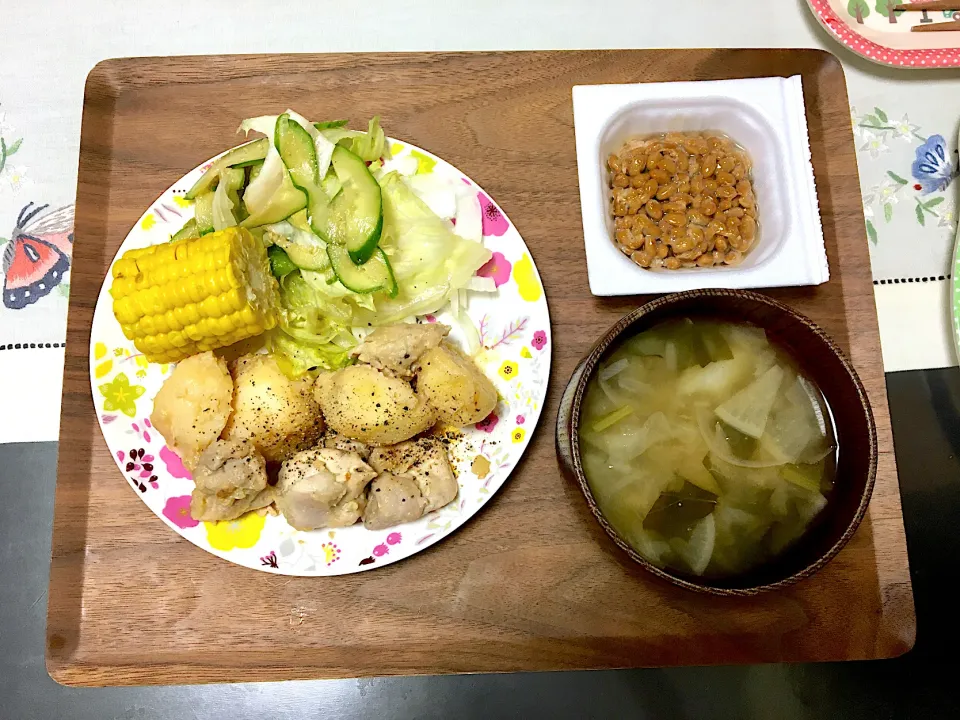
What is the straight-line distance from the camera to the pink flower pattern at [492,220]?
63.9 inches

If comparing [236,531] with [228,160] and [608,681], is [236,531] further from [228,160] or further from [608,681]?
[608,681]

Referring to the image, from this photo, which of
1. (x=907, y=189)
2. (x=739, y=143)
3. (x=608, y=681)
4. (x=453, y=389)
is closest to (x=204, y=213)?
(x=453, y=389)

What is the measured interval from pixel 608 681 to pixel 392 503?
86 cm

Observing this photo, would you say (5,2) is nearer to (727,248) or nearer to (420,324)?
(420,324)

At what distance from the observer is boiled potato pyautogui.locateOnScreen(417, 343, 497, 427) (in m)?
1.43

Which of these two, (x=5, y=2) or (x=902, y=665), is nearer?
(x=902, y=665)

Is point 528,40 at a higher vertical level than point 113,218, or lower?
higher

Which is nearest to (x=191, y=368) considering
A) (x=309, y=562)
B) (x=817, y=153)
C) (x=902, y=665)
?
(x=309, y=562)

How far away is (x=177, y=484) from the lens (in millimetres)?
1497

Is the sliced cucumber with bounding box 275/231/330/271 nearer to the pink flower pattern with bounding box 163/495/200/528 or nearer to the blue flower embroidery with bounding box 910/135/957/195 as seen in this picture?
the pink flower pattern with bounding box 163/495/200/528

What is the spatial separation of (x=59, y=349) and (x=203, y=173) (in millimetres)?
659

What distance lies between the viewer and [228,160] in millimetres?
1597

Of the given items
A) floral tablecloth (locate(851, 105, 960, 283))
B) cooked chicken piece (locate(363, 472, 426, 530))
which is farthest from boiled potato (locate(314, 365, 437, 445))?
A: floral tablecloth (locate(851, 105, 960, 283))

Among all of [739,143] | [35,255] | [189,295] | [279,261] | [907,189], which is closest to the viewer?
[189,295]
